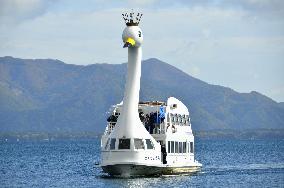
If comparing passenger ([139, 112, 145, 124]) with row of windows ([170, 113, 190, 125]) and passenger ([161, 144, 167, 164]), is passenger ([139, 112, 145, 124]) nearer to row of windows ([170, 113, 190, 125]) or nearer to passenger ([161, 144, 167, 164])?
row of windows ([170, 113, 190, 125])

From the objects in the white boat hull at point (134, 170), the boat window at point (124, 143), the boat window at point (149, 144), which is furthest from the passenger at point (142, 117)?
the boat window at point (124, 143)

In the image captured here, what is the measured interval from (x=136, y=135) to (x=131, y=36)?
855 cm

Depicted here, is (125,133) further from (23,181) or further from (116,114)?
(23,181)

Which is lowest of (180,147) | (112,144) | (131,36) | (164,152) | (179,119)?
(164,152)

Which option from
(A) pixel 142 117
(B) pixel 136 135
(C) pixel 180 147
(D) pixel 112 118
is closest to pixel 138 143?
(B) pixel 136 135

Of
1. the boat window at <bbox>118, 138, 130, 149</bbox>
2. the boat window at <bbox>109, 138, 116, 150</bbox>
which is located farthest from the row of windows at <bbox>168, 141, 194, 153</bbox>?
the boat window at <bbox>109, 138, 116, 150</bbox>

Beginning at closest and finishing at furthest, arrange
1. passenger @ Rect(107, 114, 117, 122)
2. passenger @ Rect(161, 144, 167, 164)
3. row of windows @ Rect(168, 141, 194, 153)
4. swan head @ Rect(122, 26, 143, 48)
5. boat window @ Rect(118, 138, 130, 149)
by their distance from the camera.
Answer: boat window @ Rect(118, 138, 130, 149) < swan head @ Rect(122, 26, 143, 48) < passenger @ Rect(161, 144, 167, 164) < row of windows @ Rect(168, 141, 194, 153) < passenger @ Rect(107, 114, 117, 122)

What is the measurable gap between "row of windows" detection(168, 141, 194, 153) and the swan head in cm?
1080

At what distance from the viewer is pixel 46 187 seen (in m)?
86.6

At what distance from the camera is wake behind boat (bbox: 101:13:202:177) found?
83.1m

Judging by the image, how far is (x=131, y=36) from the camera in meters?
84.3

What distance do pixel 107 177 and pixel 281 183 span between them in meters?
15.6

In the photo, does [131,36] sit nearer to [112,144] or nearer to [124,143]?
[124,143]

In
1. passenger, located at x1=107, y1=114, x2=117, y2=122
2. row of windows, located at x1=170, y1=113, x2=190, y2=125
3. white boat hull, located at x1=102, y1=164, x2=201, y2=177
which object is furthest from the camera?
row of windows, located at x1=170, y1=113, x2=190, y2=125
